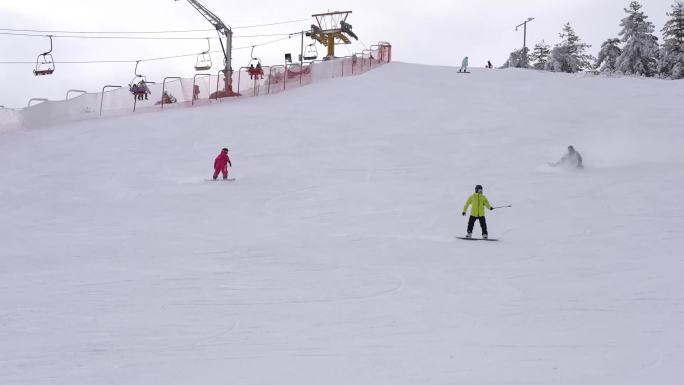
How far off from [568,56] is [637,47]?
15.3 meters

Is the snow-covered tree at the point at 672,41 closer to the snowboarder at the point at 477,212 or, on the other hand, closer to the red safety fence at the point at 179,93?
the red safety fence at the point at 179,93

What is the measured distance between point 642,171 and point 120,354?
14946 millimetres

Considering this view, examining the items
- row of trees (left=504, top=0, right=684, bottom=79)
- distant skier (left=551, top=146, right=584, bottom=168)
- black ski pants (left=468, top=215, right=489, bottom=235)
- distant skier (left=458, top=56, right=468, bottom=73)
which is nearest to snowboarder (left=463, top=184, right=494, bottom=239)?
black ski pants (left=468, top=215, right=489, bottom=235)

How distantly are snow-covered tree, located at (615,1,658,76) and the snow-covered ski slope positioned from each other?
31067mm

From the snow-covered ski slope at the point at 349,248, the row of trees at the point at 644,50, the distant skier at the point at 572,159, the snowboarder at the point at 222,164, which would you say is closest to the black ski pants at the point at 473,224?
the snow-covered ski slope at the point at 349,248

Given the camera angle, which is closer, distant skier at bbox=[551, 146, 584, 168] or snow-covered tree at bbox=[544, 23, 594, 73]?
distant skier at bbox=[551, 146, 584, 168]

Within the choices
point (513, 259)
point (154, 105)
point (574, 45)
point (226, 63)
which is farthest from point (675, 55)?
point (513, 259)

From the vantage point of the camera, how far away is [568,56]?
A: 72.8 m

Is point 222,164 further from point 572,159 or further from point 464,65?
point 464,65

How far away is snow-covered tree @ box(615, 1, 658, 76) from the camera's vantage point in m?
57.6

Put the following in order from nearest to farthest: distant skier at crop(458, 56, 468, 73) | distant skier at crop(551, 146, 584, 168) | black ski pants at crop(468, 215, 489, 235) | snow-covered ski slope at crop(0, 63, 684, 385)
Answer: snow-covered ski slope at crop(0, 63, 684, 385) < black ski pants at crop(468, 215, 489, 235) < distant skier at crop(551, 146, 584, 168) < distant skier at crop(458, 56, 468, 73)

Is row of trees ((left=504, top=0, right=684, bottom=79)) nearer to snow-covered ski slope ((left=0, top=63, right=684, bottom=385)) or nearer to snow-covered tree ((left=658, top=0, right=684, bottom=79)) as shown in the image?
snow-covered tree ((left=658, top=0, right=684, bottom=79))

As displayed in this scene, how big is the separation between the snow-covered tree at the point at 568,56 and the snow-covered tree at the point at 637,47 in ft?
27.9

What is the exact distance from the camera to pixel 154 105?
3181 cm
